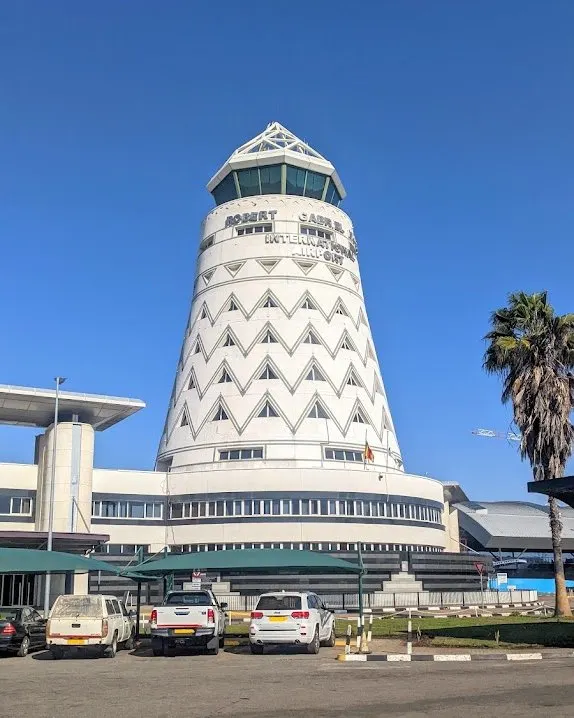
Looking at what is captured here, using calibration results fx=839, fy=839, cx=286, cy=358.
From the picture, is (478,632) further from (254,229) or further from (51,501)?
(254,229)

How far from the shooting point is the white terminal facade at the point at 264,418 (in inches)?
2349

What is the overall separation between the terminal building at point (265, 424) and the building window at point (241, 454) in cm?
12

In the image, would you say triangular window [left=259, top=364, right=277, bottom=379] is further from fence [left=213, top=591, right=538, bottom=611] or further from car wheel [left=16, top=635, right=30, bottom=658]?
car wheel [left=16, top=635, right=30, bottom=658]

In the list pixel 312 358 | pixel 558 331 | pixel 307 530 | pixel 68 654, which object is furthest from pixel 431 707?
pixel 312 358

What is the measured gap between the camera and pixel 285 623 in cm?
2370

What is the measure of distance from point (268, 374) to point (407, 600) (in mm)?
23284

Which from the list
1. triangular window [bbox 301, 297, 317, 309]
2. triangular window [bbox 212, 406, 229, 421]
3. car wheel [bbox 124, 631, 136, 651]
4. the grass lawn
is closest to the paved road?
the grass lawn

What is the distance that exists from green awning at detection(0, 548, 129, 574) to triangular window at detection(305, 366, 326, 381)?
124 ft

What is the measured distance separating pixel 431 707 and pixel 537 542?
87395 mm

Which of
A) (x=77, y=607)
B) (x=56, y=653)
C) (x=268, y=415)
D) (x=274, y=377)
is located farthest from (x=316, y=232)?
(x=56, y=653)

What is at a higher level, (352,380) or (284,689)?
(352,380)

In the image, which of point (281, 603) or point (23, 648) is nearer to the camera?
point (281, 603)

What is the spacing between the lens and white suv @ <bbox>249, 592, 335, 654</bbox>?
23.6 m

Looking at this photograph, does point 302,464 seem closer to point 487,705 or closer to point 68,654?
point 68,654
